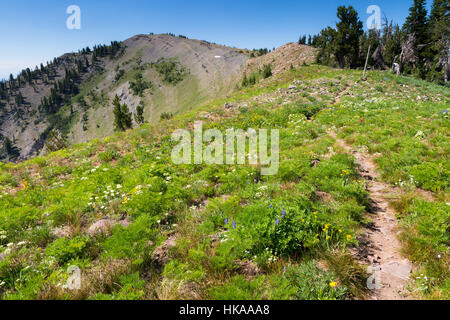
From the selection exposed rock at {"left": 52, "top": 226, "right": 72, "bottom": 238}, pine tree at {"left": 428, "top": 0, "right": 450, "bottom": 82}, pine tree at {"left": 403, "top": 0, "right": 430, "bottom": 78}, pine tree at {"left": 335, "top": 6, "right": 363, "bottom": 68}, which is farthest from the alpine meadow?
pine tree at {"left": 403, "top": 0, "right": 430, "bottom": 78}

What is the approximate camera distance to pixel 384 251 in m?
4.22

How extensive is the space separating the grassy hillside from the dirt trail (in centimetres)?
17

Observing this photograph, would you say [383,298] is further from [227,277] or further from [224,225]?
[224,225]

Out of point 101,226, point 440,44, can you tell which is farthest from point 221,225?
point 440,44

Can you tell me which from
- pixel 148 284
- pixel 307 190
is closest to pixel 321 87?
pixel 307 190

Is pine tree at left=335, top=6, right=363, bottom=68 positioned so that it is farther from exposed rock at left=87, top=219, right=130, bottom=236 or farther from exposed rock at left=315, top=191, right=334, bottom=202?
exposed rock at left=87, top=219, right=130, bottom=236

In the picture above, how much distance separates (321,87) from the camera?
24109 millimetres

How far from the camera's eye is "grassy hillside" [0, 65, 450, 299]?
134 inches

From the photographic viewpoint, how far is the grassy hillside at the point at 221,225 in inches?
134

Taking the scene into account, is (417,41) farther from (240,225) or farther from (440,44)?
(240,225)

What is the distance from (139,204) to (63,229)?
1.88m

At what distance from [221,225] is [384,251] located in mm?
3343

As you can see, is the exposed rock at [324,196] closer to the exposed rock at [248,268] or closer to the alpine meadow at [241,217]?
the alpine meadow at [241,217]

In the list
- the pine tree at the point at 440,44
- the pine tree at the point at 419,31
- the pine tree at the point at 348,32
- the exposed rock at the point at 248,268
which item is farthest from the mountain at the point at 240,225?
the pine tree at the point at 419,31
